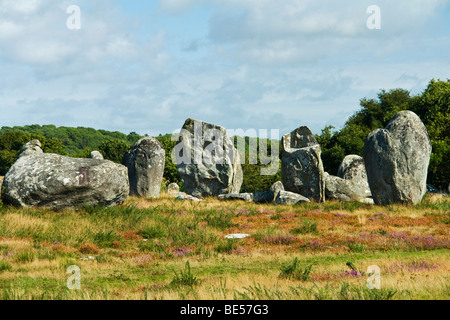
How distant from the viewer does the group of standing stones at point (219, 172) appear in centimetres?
1955

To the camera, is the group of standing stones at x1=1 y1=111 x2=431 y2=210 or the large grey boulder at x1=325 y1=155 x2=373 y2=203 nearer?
the group of standing stones at x1=1 y1=111 x2=431 y2=210

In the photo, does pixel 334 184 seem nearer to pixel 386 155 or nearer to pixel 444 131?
pixel 386 155

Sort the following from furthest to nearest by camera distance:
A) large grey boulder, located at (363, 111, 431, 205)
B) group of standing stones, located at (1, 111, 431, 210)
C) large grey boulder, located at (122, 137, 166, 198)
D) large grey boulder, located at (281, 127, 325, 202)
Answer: large grey boulder, located at (122, 137, 166, 198) < large grey boulder, located at (281, 127, 325, 202) < large grey boulder, located at (363, 111, 431, 205) < group of standing stones, located at (1, 111, 431, 210)

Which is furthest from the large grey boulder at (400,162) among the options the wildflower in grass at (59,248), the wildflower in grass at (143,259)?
the wildflower in grass at (59,248)

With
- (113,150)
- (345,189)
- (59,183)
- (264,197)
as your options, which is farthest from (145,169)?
(113,150)

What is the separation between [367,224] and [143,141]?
56.9 ft

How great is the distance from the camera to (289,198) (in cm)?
2848

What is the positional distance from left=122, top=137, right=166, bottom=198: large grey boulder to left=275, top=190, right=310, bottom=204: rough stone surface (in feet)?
27.9

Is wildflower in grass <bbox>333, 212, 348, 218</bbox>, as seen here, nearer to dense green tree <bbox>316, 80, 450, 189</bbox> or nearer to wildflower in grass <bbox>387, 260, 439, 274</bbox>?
wildflower in grass <bbox>387, 260, 439, 274</bbox>

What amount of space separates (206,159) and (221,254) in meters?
20.4

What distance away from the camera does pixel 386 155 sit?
25797 mm

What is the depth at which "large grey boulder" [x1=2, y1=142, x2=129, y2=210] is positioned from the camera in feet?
63.1

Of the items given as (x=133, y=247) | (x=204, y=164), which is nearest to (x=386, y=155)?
(x=204, y=164)

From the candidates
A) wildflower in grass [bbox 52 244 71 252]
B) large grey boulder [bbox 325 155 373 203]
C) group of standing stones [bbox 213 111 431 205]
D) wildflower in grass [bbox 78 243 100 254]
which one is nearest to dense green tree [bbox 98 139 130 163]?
group of standing stones [bbox 213 111 431 205]
